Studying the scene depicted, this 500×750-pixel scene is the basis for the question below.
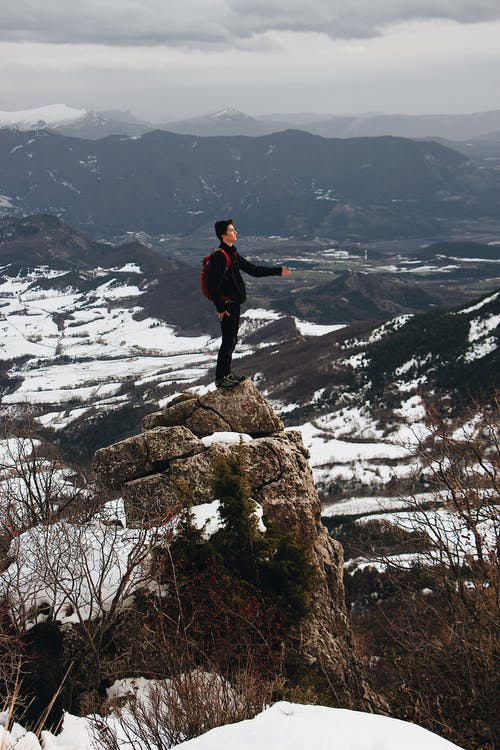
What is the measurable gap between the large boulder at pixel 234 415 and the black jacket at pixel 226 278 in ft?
13.5

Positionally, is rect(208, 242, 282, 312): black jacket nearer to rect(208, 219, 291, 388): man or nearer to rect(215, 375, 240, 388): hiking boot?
rect(208, 219, 291, 388): man

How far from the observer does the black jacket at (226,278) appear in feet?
52.7

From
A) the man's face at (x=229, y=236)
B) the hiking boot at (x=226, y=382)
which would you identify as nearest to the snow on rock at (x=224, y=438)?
the hiking boot at (x=226, y=382)

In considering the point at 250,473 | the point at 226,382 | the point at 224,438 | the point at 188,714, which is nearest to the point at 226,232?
the point at 226,382

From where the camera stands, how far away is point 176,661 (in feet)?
37.9

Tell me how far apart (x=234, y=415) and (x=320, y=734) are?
12.9 m

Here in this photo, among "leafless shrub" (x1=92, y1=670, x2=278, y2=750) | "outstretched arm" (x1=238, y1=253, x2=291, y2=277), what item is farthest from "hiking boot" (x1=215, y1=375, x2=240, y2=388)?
"leafless shrub" (x1=92, y1=670, x2=278, y2=750)

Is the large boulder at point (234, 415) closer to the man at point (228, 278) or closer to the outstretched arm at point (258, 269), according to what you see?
the man at point (228, 278)

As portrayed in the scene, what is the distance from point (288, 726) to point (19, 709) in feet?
22.7

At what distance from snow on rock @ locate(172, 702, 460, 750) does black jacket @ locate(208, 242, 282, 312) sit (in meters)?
10.7

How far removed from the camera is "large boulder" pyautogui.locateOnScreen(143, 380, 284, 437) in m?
19.8

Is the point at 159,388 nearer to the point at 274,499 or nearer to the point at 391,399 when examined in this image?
the point at 391,399

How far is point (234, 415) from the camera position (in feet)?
65.4

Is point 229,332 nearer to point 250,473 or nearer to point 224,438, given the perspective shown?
point 224,438
